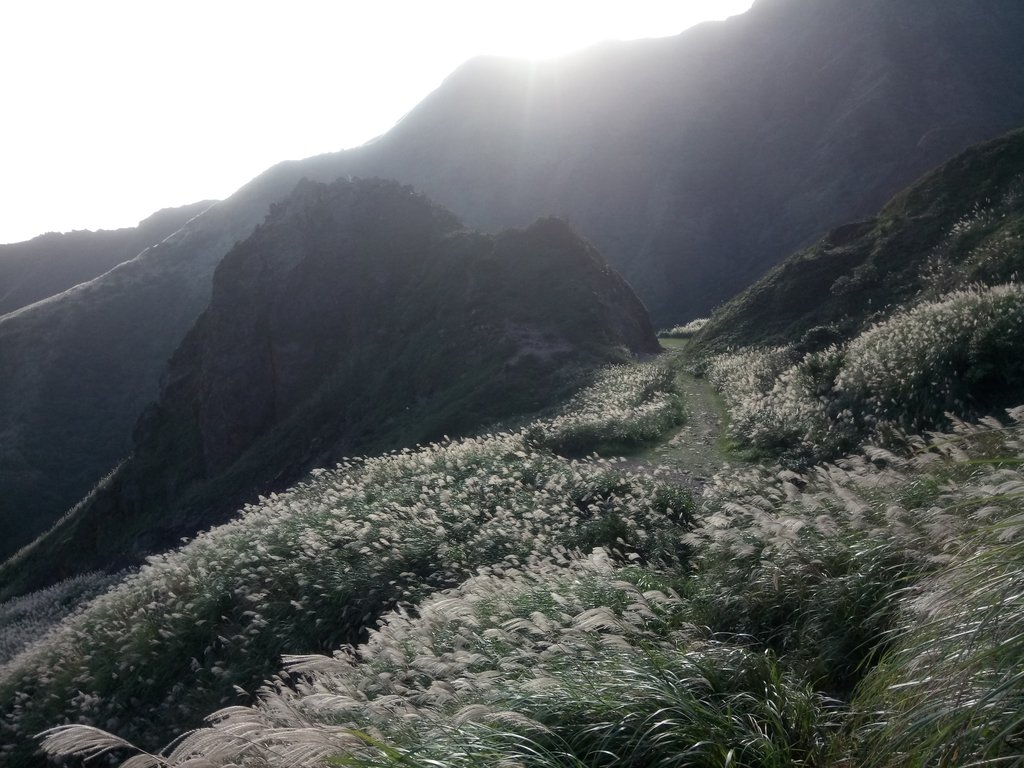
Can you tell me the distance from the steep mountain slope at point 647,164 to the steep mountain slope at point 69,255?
94.0 feet

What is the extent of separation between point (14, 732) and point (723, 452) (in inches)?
409

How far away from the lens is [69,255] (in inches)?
4414

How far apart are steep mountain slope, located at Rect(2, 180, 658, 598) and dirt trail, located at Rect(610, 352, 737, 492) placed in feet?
23.2

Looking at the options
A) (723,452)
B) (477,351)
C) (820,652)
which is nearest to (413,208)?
(477,351)

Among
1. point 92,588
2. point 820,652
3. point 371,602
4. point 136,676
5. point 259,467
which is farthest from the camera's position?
point 259,467

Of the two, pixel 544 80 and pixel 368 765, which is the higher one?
pixel 544 80

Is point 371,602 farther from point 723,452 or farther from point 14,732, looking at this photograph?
point 723,452

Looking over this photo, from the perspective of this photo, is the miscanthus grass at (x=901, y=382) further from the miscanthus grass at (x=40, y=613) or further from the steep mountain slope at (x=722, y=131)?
the steep mountain slope at (x=722, y=131)

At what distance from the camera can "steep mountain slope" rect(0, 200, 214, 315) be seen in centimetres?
10706

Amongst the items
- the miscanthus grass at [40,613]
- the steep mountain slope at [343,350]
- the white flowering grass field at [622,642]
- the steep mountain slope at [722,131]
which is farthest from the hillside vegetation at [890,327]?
the steep mountain slope at [722,131]

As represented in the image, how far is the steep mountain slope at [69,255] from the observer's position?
351ft

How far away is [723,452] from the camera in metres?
13.2

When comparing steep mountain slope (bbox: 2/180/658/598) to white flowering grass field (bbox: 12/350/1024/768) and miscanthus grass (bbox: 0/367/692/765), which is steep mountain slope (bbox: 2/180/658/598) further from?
white flowering grass field (bbox: 12/350/1024/768)

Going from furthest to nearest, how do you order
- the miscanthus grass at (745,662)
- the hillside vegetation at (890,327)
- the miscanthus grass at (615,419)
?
the miscanthus grass at (615,419) → the hillside vegetation at (890,327) → the miscanthus grass at (745,662)
